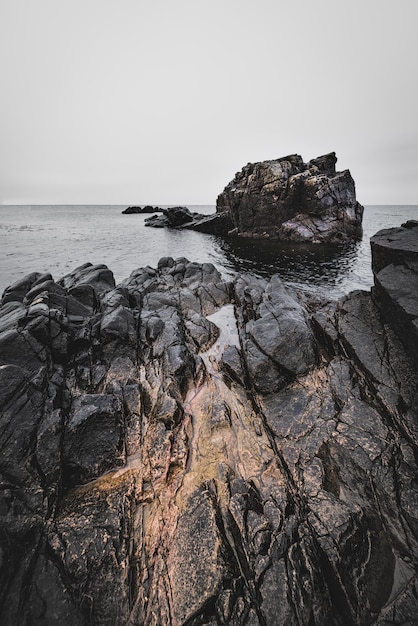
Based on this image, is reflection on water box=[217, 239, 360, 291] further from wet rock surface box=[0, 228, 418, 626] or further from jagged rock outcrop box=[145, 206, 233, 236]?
jagged rock outcrop box=[145, 206, 233, 236]

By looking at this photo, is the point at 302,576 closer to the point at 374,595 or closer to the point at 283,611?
the point at 283,611

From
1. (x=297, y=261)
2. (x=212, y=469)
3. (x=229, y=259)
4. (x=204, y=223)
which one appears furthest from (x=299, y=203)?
(x=212, y=469)

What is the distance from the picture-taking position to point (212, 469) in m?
6.88

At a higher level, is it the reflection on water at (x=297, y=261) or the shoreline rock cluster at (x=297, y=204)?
the shoreline rock cluster at (x=297, y=204)

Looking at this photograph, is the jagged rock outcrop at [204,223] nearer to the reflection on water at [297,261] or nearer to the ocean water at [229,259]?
the ocean water at [229,259]

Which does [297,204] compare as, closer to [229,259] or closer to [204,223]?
[204,223]

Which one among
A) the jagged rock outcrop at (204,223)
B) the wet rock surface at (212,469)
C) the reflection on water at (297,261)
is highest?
the jagged rock outcrop at (204,223)

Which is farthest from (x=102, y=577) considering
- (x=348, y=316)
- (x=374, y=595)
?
(x=348, y=316)

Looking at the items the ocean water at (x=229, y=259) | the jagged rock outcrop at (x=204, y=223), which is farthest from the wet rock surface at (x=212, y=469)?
the jagged rock outcrop at (x=204, y=223)

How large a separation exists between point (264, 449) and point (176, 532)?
3.18m

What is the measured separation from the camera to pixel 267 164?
49.2 m

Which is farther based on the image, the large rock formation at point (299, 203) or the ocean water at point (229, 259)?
the large rock formation at point (299, 203)

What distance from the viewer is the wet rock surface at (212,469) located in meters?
4.75

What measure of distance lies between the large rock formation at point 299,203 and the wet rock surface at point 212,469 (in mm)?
38639
